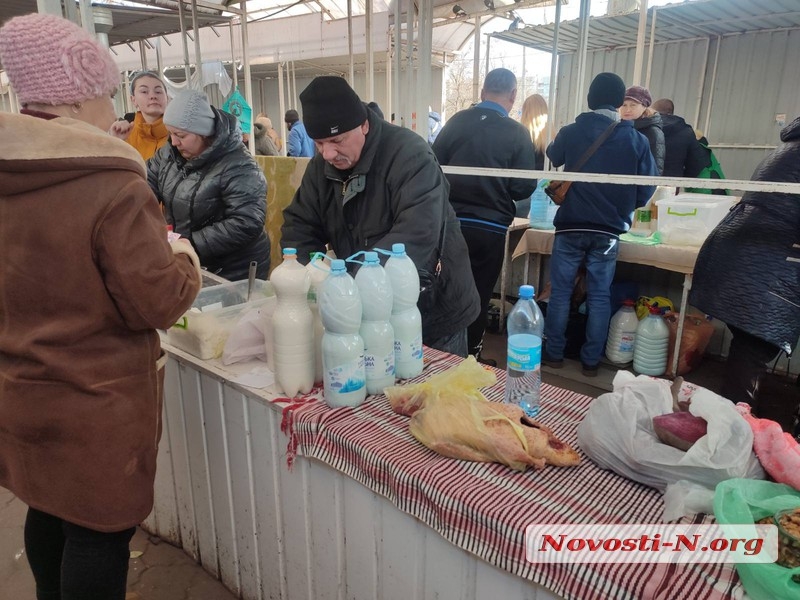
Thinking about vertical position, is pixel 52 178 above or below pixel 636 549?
above

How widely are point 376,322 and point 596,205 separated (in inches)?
103

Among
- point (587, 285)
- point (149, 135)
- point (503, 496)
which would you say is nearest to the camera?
point (503, 496)

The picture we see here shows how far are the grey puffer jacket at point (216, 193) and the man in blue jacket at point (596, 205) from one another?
6.86ft

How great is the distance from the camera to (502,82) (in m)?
3.43

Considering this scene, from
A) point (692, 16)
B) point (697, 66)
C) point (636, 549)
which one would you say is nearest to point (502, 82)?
point (636, 549)

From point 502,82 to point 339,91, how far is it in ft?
6.20

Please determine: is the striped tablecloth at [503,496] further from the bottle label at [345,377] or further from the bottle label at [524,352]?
the bottle label at [524,352]

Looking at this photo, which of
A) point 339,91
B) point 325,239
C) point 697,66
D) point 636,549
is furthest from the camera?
point 697,66

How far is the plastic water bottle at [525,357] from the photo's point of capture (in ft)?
4.54

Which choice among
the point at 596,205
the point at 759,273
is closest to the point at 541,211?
the point at 596,205

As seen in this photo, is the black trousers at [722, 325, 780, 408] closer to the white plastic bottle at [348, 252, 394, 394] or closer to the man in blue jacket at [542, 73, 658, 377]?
the man in blue jacket at [542, 73, 658, 377]

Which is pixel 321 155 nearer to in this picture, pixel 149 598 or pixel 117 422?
pixel 117 422

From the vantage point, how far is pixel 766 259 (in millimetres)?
2393

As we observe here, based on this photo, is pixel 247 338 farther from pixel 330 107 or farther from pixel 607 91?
pixel 607 91
